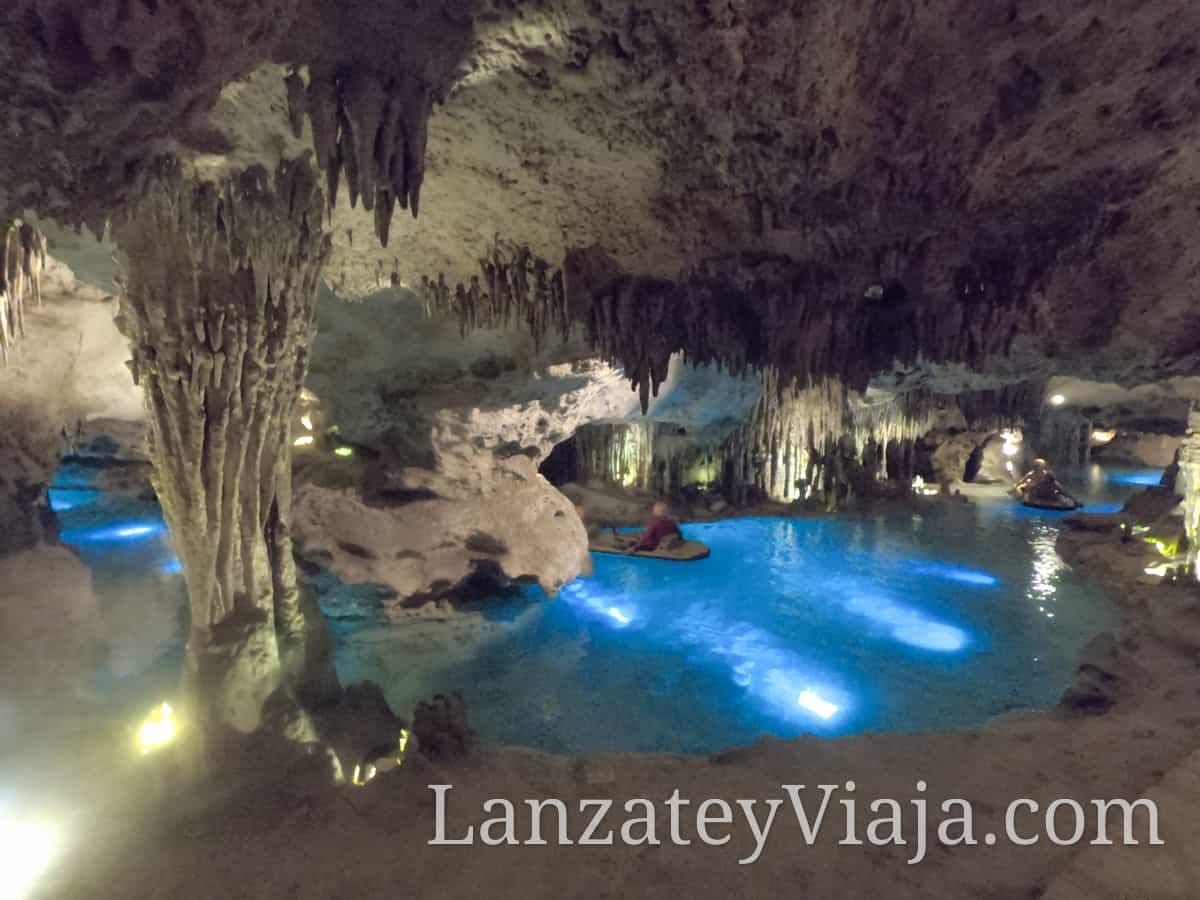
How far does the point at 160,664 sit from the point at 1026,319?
A: 1050 centimetres

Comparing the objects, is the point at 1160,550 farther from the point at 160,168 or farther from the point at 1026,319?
the point at 160,168

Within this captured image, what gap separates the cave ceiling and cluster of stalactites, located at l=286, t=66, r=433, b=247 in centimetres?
2

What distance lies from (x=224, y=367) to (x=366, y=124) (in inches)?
77.5

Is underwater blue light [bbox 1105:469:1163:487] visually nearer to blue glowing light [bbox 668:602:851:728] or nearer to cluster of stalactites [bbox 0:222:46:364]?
blue glowing light [bbox 668:602:851:728]

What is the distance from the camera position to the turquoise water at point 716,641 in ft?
21.5

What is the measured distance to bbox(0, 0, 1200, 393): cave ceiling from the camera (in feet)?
8.86

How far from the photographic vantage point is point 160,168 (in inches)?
138

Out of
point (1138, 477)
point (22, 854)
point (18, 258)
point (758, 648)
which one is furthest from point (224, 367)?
point (1138, 477)

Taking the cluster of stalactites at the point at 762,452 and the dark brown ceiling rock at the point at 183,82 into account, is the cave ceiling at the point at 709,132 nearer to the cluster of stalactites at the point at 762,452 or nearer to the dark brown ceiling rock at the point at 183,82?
the dark brown ceiling rock at the point at 183,82

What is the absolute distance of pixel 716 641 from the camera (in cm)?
857

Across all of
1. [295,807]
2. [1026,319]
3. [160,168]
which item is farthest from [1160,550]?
[160,168]

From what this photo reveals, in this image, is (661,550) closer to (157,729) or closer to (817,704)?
(817,704)

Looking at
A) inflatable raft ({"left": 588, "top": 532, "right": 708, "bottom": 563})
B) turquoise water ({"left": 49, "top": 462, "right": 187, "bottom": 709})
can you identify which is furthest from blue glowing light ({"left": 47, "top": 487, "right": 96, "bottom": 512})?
inflatable raft ({"left": 588, "top": 532, "right": 708, "bottom": 563})

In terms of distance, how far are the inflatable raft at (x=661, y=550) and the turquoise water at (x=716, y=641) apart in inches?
7.3
